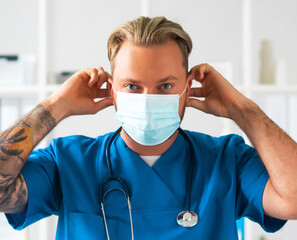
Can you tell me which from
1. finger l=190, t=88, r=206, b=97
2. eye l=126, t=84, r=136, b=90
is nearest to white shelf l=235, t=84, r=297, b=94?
finger l=190, t=88, r=206, b=97

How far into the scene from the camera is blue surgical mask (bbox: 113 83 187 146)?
1.19 m

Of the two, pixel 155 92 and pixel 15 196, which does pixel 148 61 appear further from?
pixel 15 196

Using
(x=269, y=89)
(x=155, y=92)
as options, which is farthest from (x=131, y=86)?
(x=269, y=89)

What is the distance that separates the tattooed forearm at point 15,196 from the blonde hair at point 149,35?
0.48 metres

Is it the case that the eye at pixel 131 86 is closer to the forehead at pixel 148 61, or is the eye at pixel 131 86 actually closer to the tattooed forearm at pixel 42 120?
the forehead at pixel 148 61

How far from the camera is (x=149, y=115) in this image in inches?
47.1

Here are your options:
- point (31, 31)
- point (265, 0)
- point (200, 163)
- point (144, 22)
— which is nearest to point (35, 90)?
point (31, 31)

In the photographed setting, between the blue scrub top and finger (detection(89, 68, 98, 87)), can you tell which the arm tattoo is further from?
finger (detection(89, 68, 98, 87))

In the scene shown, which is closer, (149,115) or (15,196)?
(15,196)

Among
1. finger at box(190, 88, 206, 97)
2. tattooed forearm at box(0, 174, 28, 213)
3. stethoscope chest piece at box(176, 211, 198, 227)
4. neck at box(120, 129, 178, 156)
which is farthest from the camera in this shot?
finger at box(190, 88, 206, 97)

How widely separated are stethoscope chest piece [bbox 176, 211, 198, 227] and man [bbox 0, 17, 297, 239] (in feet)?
0.05

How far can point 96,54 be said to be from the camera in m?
2.48

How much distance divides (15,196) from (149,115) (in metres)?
0.48

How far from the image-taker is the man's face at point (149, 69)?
3.84ft
